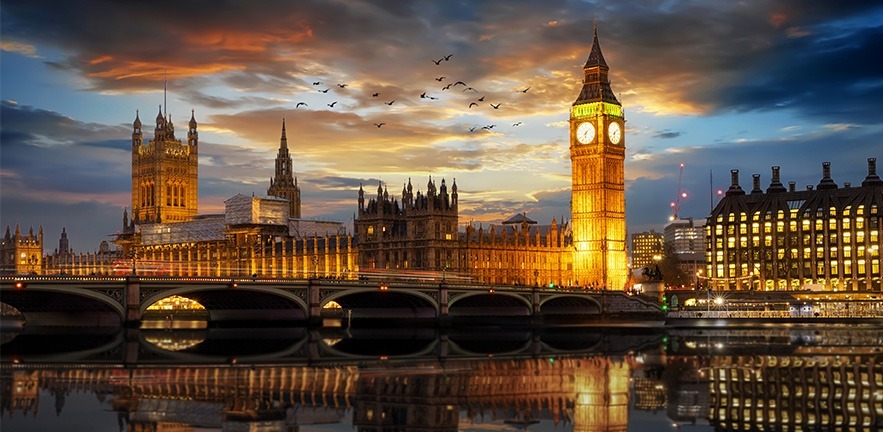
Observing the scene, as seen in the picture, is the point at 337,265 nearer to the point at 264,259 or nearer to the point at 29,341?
the point at 264,259

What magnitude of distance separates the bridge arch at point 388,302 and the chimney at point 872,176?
285ft

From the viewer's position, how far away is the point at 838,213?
17512cm

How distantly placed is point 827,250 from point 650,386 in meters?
131

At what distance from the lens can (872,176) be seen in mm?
180125

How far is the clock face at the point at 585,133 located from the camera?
561 feet

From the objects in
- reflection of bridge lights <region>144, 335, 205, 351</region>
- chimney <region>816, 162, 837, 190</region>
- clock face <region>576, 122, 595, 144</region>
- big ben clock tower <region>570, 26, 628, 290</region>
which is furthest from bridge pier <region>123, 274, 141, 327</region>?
chimney <region>816, 162, 837, 190</region>

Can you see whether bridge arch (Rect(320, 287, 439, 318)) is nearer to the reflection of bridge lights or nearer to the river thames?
the reflection of bridge lights

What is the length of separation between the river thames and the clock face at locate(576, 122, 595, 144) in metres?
80.8

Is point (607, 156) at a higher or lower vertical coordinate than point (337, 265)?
higher

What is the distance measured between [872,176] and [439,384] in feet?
471

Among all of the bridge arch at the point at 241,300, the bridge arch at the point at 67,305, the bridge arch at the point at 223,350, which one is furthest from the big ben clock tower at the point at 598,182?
the bridge arch at the point at 67,305

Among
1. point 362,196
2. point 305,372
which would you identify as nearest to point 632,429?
point 305,372

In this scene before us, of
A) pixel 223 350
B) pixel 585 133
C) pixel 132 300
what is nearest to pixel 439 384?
pixel 223 350

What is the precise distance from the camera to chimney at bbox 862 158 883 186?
17862 cm
